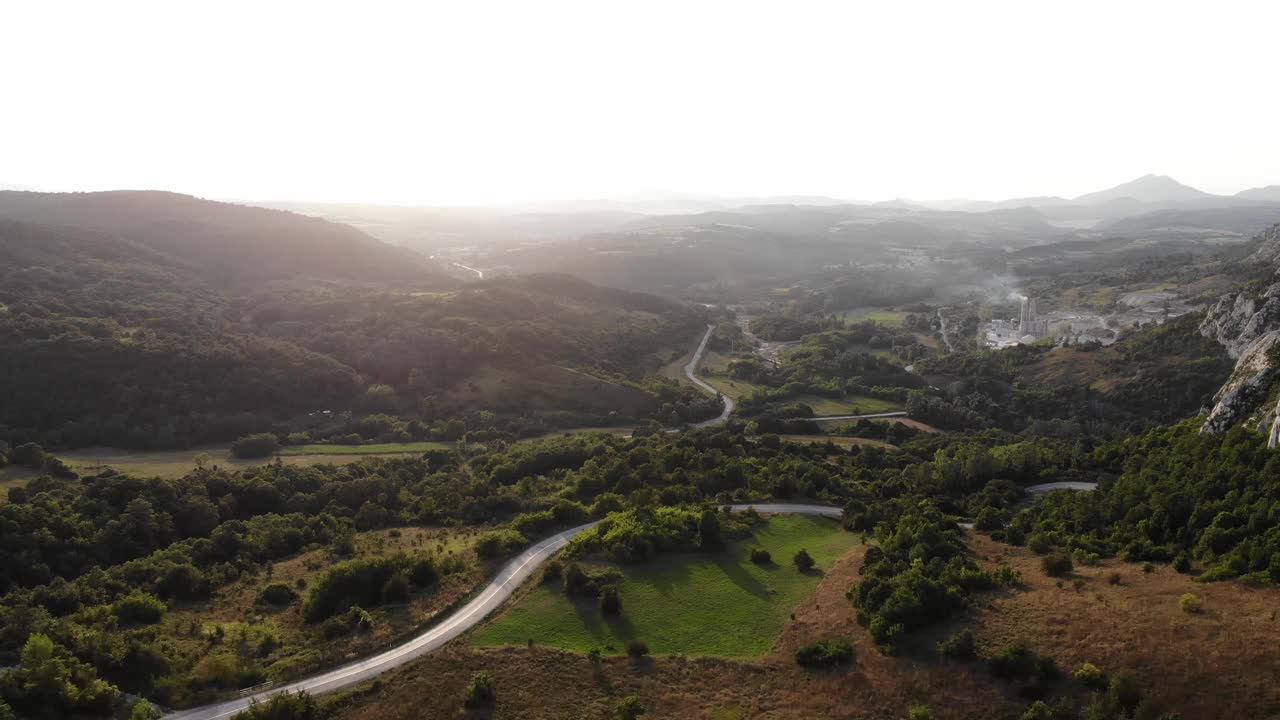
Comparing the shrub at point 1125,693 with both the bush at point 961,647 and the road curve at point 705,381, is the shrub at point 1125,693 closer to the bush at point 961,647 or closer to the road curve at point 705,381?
the bush at point 961,647

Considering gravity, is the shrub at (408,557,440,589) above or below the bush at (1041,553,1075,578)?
below

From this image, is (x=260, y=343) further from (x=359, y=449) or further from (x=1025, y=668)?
(x=1025, y=668)

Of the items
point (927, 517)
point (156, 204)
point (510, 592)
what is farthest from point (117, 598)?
point (156, 204)

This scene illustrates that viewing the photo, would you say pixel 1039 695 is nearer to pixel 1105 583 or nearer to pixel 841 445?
pixel 1105 583

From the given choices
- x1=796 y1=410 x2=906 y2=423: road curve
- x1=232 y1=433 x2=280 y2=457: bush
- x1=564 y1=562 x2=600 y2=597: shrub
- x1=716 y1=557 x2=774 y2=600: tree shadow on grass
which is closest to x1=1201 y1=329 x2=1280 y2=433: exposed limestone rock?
x1=716 y1=557 x2=774 y2=600: tree shadow on grass

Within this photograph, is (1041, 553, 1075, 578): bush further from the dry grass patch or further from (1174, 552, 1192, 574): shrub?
the dry grass patch

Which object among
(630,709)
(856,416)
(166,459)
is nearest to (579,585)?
(630,709)

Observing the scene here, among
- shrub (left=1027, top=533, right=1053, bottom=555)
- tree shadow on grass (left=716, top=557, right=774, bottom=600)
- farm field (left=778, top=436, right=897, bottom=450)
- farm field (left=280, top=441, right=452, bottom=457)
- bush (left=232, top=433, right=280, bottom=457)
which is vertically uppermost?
shrub (left=1027, top=533, right=1053, bottom=555)

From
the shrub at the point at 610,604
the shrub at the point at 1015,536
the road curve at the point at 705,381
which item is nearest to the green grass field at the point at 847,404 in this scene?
the road curve at the point at 705,381
